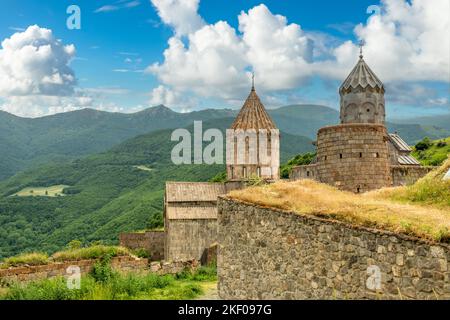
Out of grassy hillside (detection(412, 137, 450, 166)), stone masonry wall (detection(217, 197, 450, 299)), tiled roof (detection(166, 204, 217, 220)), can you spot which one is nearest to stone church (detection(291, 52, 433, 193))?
stone masonry wall (detection(217, 197, 450, 299))

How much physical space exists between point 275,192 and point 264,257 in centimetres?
126

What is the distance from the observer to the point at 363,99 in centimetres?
2972

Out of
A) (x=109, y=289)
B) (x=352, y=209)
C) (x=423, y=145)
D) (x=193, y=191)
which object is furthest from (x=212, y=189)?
(x=423, y=145)

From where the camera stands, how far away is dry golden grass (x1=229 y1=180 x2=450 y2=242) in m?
6.00

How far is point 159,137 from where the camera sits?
141875mm

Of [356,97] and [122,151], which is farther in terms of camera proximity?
[122,151]

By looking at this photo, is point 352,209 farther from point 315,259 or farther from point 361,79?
point 361,79

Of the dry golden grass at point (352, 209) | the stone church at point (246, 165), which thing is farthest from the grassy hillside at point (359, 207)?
the stone church at point (246, 165)

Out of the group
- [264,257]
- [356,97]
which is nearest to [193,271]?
[264,257]

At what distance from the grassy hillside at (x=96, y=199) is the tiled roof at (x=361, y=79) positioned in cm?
2237

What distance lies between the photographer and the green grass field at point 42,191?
326 feet

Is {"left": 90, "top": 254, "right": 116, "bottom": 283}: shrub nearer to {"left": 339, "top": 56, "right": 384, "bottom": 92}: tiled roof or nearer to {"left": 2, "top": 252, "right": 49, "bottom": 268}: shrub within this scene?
{"left": 2, "top": 252, "right": 49, "bottom": 268}: shrub
